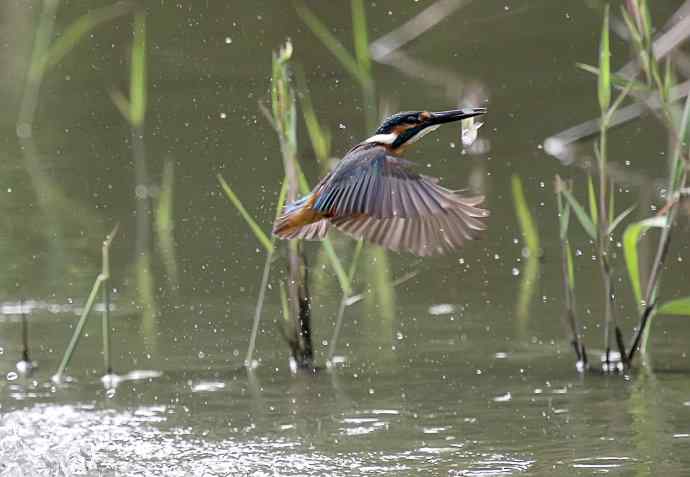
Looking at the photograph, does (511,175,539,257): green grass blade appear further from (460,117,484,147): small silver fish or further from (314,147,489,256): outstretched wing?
(314,147,489,256): outstretched wing

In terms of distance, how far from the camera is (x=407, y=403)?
16.3 ft

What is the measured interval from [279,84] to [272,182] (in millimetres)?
2289

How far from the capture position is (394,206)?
407 centimetres

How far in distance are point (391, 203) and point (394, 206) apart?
22 mm

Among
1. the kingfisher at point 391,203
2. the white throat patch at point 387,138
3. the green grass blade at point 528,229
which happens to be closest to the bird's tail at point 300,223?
the kingfisher at point 391,203

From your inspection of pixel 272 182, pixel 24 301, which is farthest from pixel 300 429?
pixel 272 182

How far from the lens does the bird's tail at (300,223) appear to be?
435 centimetres

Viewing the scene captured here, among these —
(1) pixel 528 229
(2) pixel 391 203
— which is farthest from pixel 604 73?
(1) pixel 528 229

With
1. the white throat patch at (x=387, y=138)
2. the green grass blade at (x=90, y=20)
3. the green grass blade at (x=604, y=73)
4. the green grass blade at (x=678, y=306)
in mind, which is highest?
the green grass blade at (x=90, y=20)

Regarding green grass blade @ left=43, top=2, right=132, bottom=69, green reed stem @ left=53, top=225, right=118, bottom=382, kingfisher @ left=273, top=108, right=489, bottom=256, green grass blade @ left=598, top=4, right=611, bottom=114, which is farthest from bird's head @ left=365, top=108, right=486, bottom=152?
green grass blade @ left=43, top=2, right=132, bottom=69

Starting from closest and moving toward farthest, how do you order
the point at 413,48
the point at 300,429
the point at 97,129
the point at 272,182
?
1. the point at 300,429
2. the point at 272,182
3. the point at 97,129
4. the point at 413,48

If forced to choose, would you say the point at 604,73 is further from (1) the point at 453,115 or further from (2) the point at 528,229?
(2) the point at 528,229

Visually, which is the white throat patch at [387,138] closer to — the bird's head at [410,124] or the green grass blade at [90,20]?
the bird's head at [410,124]

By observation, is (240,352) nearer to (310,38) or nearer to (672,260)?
(672,260)
